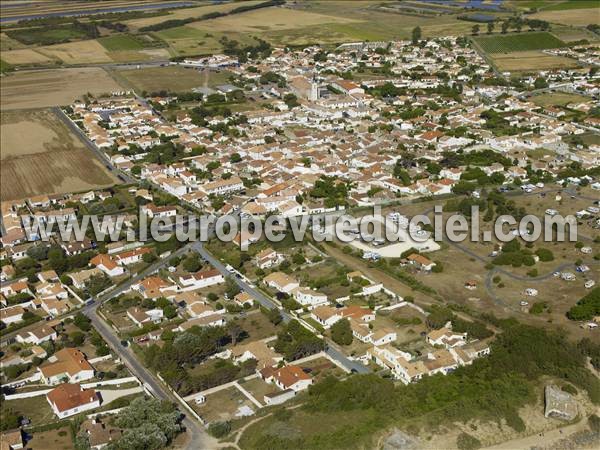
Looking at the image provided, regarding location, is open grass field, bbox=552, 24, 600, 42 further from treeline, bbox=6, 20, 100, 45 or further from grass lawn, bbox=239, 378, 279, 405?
grass lawn, bbox=239, 378, 279, 405

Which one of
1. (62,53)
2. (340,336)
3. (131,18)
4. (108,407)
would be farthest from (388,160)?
(131,18)

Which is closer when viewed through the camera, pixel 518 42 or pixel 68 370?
pixel 68 370

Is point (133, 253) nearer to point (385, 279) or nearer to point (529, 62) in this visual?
point (385, 279)

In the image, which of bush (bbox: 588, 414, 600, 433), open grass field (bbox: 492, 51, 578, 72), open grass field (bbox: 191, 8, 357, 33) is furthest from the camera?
open grass field (bbox: 191, 8, 357, 33)

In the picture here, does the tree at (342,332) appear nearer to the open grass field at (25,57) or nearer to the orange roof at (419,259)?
the orange roof at (419,259)

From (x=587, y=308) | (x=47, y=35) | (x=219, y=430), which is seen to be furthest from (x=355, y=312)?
(x=47, y=35)

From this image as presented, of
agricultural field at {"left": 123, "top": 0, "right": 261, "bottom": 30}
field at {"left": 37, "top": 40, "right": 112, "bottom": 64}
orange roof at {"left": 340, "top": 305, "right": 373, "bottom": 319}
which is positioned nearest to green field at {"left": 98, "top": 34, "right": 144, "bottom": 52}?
field at {"left": 37, "top": 40, "right": 112, "bottom": 64}

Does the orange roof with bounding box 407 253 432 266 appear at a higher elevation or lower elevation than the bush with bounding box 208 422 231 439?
higher

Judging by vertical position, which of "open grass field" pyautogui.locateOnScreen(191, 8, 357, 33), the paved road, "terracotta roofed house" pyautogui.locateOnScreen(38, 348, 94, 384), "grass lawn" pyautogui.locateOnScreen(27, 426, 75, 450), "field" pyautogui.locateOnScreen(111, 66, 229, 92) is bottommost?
"grass lawn" pyautogui.locateOnScreen(27, 426, 75, 450)
